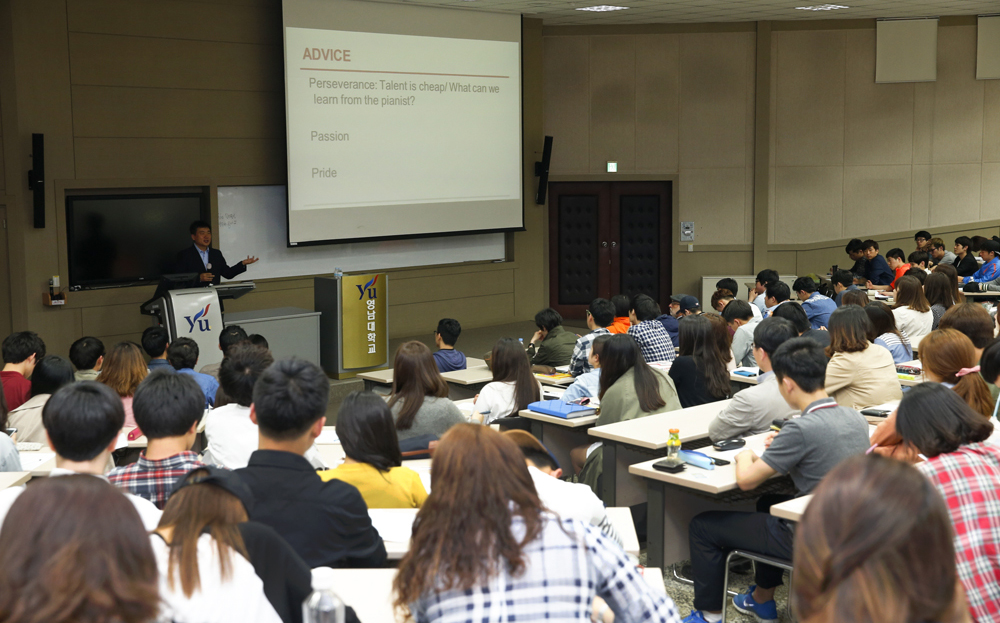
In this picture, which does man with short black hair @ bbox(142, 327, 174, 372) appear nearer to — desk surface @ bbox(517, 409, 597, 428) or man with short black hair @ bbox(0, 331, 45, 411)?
man with short black hair @ bbox(0, 331, 45, 411)

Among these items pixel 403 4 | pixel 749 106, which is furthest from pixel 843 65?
pixel 403 4

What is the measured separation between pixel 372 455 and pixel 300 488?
43cm

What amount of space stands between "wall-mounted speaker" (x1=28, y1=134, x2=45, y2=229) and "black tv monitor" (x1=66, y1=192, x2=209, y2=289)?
31 centimetres

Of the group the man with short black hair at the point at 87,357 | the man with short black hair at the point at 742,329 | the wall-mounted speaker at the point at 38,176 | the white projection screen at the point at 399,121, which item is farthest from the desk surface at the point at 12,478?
the white projection screen at the point at 399,121

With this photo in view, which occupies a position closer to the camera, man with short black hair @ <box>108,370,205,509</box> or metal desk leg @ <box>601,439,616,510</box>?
man with short black hair @ <box>108,370,205,509</box>

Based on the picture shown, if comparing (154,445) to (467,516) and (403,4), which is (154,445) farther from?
(403,4)

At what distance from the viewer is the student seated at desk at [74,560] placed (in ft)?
4.46

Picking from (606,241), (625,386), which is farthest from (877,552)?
(606,241)

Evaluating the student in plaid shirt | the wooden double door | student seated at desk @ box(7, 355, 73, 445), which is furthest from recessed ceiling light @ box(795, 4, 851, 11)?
the student in plaid shirt

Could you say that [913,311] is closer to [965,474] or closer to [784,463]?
[784,463]

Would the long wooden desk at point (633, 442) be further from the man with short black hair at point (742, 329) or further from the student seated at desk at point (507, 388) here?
the man with short black hair at point (742, 329)

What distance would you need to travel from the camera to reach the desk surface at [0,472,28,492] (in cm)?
341

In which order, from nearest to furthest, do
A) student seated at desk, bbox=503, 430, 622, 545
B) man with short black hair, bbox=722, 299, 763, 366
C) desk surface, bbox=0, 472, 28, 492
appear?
student seated at desk, bbox=503, 430, 622, 545
desk surface, bbox=0, 472, 28, 492
man with short black hair, bbox=722, 299, 763, 366

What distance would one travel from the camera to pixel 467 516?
1.81 meters
